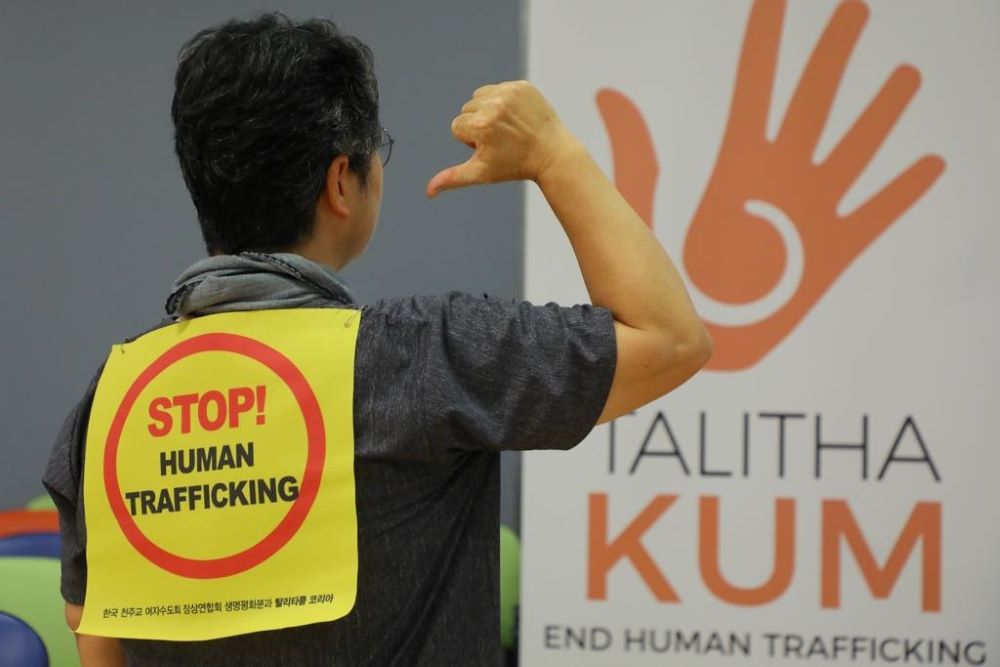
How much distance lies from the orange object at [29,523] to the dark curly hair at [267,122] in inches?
80.6

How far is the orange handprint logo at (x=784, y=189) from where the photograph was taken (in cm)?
200

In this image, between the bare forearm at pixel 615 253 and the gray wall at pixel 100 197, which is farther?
the gray wall at pixel 100 197

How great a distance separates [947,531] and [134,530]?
1500 millimetres

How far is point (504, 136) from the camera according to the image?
0.86 metres

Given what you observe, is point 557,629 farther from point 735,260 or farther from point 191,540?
point 191,540

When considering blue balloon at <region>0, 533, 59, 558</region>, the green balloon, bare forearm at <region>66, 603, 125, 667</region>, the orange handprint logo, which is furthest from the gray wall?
bare forearm at <region>66, 603, 125, 667</region>

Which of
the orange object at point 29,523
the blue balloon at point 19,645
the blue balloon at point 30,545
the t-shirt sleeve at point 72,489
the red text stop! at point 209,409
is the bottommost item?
the blue balloon at point 19,645

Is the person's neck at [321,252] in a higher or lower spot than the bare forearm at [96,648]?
higher

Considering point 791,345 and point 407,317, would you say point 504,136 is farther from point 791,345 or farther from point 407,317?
point 791,345

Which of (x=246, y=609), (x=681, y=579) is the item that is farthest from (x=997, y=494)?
(x=246, y=609)

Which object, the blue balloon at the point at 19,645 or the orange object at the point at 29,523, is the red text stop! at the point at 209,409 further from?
the orange object at the point at 29,523

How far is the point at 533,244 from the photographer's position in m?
2.06

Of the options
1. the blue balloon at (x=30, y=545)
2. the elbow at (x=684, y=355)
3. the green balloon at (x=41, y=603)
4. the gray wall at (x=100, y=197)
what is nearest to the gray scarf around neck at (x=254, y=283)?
the elbow at (x=684, y=355)

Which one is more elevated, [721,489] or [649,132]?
[649,132]
